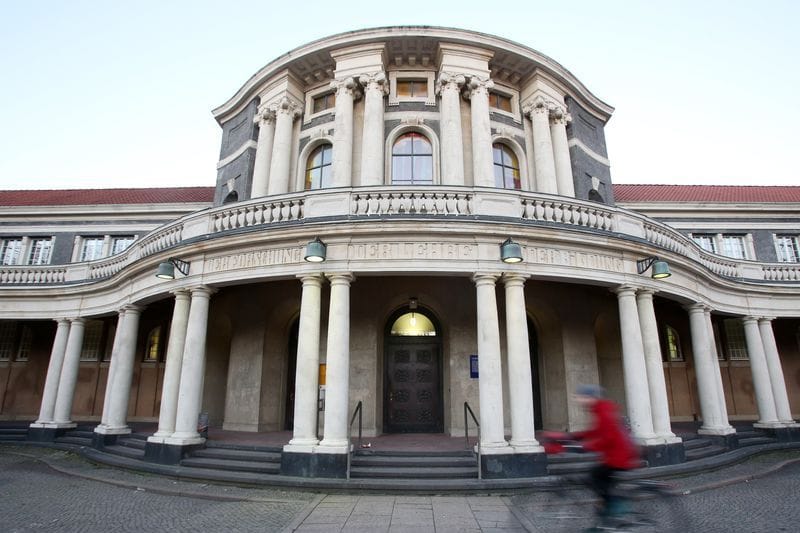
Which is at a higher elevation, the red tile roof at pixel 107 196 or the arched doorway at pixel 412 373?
the red tile roof at pixel 107 196

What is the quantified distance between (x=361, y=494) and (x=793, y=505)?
7737 mm

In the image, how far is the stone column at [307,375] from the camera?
9.77 metres

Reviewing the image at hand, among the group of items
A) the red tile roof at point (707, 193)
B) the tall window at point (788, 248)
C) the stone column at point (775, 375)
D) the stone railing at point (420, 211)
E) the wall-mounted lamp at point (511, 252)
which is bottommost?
the stone column at point (775, 375)

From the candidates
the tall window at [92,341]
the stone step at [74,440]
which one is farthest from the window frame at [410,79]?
the tall window at [92,341]

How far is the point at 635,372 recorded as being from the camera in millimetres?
10875

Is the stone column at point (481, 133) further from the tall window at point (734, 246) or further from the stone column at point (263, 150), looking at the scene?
the tall window at point (734, 246)

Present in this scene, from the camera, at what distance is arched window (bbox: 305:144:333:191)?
54.6ft

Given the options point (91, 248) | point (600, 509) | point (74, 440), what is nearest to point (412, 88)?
point (600, 509)

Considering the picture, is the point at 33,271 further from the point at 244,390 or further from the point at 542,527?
the point at 542,527

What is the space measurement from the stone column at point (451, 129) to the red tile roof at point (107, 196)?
12.9 meters

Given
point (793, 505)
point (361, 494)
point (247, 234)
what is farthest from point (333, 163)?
point (793, 505)

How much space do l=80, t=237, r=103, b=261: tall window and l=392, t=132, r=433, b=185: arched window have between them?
1595 cm

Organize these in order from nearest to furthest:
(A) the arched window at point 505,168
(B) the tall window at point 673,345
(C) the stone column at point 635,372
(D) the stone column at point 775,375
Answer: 1. (C) the stone column at point 635,372
2. (D) the stone column at point 775,375
3. (A) the arched window at point 505,168
4. (B) the tall window at point 673,345

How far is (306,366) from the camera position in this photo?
10.0 m
